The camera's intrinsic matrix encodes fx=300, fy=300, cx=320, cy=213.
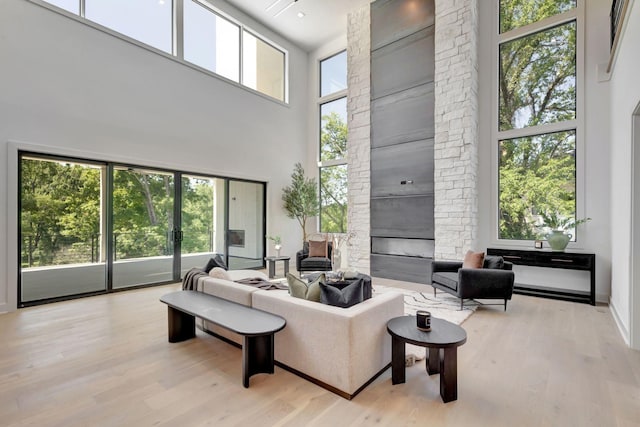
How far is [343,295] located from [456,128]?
4493 millimetres

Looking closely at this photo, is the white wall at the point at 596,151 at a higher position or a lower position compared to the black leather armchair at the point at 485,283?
higher

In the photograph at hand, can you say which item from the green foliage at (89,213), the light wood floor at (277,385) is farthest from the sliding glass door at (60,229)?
the light wood floor at (277,385)

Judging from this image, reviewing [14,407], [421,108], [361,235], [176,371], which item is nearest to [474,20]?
[421,108]

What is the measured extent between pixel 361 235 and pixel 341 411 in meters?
4.99

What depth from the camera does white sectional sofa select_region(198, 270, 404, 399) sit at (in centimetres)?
211

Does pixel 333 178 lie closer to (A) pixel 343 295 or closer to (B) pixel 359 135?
(B) pixel 359 135

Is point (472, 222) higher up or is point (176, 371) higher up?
point (472, 222)

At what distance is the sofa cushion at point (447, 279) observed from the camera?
434cm

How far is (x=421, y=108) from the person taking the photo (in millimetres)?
6000

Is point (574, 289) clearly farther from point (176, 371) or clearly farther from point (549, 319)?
point (176, 371)

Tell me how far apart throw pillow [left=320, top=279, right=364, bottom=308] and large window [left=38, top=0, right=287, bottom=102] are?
575 cm

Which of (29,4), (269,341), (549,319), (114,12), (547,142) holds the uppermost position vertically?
(114,12)

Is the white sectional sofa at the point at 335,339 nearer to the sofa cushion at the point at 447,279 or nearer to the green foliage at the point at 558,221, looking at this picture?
the sofa cushion at the point at 447,279

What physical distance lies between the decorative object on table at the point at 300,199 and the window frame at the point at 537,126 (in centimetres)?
416
